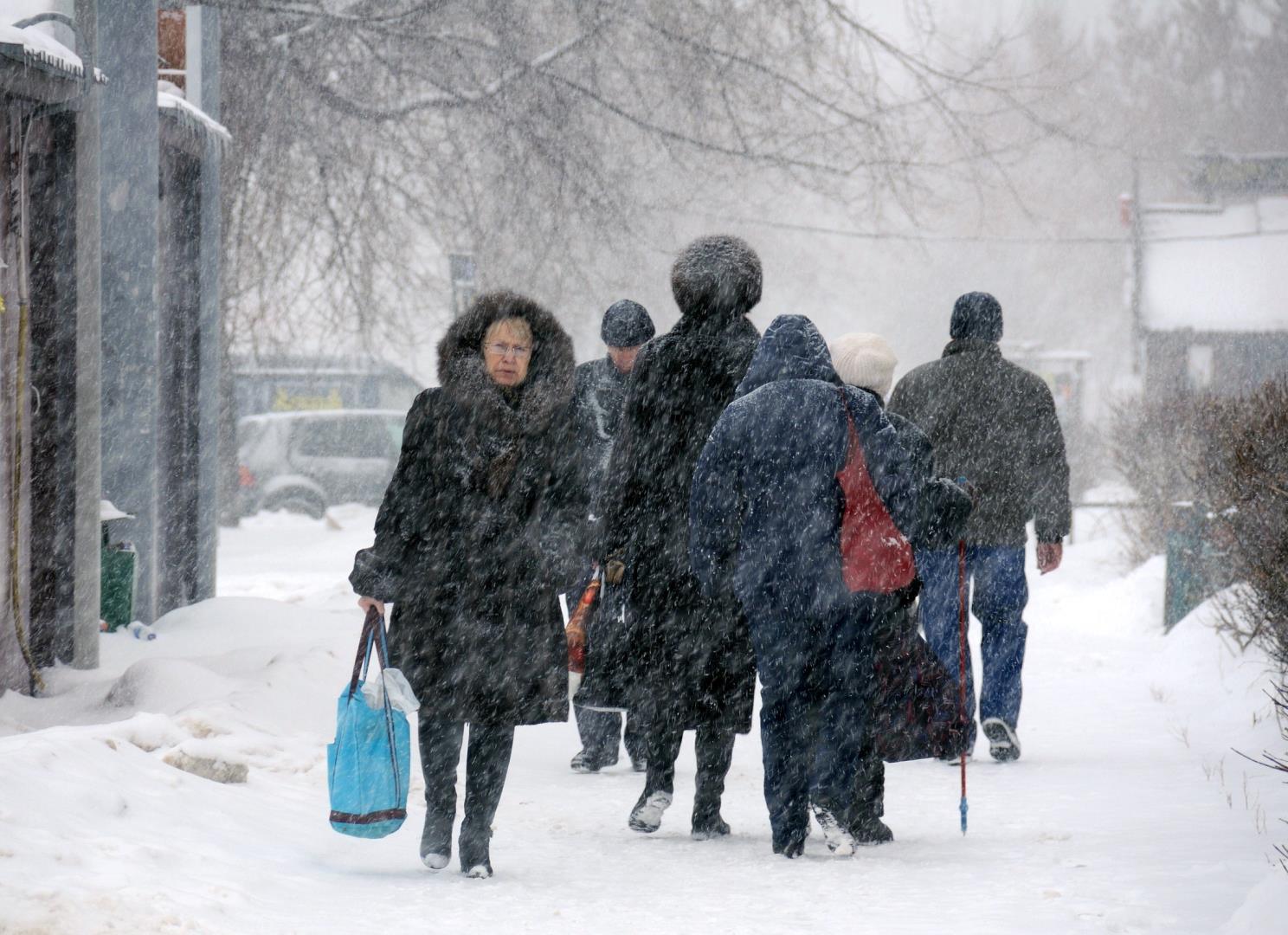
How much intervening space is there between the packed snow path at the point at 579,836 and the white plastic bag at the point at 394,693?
515 millimetres

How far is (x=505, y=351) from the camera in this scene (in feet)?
16.2

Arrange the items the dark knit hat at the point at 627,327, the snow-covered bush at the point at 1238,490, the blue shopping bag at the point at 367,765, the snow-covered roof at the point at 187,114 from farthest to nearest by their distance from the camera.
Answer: the snow-covered roof at the point at 187,114 → the dark knit hat at the point at 627,327 → the snow-covered bush at the point at 1238,490 → the blue shopping bag at the point at 367,765

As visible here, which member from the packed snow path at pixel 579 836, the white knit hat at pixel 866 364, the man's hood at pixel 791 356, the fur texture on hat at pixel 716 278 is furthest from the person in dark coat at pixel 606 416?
the man's hood at pixel 791 356

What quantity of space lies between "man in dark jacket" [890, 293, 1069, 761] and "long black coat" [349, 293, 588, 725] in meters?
2.65

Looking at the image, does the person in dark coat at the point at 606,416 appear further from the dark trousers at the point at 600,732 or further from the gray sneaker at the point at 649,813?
the gray sneaker at the point at 649,813

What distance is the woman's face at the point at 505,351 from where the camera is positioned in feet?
16.2

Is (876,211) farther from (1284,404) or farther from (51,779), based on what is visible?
(51,779)

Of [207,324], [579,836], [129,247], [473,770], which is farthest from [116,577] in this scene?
[473,770]

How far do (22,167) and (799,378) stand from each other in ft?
13.7

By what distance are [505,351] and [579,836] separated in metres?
1.75

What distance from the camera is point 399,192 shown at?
581 inches

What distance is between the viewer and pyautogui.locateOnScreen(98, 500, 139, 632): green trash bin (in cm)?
935

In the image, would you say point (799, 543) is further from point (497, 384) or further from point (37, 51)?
point (37, 51)

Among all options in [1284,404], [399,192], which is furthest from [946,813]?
[399,192]
